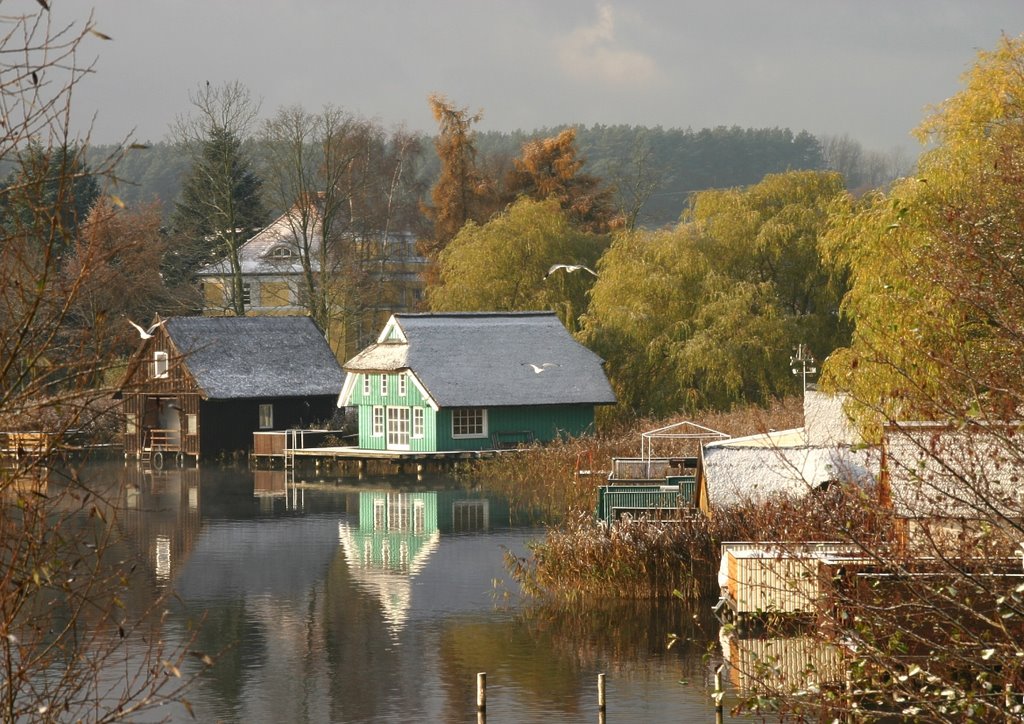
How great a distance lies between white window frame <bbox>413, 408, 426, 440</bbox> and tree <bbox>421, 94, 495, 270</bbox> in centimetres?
2316

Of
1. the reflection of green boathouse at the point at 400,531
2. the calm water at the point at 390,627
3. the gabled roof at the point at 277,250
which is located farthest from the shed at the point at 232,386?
the calm water at the point at 390,627

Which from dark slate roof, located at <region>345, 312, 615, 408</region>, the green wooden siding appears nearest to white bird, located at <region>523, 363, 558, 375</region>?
dark slate roof, located at <region>345, 312, 615, 408</region>

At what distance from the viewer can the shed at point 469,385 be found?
162ft

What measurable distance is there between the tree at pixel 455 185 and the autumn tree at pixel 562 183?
149 centimetres

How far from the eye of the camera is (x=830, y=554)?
18.5 meters

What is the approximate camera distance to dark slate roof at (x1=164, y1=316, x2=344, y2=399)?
54688 millimetres

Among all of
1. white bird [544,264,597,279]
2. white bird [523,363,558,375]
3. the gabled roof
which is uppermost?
the gabled roof

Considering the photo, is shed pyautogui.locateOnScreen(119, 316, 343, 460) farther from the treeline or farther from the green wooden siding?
the treeline

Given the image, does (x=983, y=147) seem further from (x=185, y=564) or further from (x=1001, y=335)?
(x=185, y=564)

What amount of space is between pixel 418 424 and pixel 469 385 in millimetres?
2092

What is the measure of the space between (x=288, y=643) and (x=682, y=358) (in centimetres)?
2610

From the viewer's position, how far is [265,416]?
55781mm

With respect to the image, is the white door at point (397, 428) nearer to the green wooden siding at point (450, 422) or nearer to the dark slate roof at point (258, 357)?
the green wooden siding at point (450, 422)

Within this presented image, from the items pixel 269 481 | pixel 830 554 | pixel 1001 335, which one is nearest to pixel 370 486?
pixel 269 481
